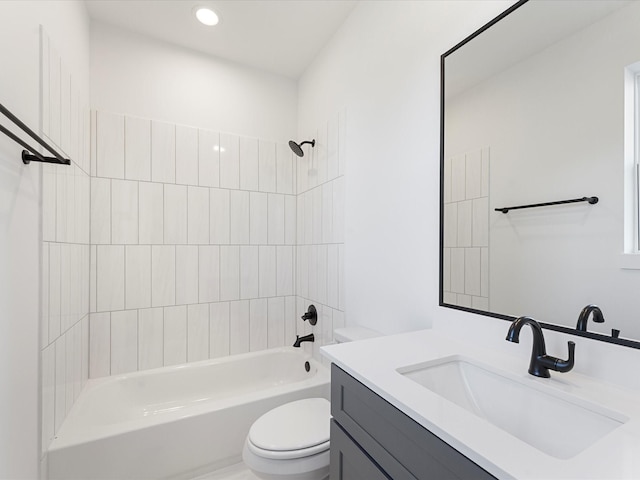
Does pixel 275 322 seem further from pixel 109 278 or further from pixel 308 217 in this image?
pixel 109 278

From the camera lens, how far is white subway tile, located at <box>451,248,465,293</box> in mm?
1172

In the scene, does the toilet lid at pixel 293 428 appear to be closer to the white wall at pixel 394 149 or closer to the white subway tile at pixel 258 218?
the white wall at pixel 394 149

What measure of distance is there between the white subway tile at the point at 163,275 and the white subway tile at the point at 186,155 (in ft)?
1.64

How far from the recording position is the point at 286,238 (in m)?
2.56

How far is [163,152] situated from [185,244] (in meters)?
0.65

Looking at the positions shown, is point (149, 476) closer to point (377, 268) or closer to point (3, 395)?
point (3, 395)

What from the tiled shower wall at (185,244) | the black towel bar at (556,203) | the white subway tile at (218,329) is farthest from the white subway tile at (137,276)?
the black towel bar at (556,203)

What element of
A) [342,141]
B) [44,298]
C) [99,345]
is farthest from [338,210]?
[99,345]

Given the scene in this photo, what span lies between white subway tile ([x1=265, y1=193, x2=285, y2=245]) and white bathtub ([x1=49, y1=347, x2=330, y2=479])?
938 mm

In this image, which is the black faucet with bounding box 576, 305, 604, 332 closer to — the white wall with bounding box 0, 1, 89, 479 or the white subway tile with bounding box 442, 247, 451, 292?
the white subway tile with bounding box 442, 247, 451, 292

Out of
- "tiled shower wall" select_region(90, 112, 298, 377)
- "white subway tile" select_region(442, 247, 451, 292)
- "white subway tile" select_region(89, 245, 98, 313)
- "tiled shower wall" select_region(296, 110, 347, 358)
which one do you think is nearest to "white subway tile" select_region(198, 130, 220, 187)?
"tiled shower wall" select_region(90, 112, 298, 377)

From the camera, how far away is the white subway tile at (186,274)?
7.14 feet

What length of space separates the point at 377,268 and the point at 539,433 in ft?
3.18

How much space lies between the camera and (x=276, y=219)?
2521 mm
